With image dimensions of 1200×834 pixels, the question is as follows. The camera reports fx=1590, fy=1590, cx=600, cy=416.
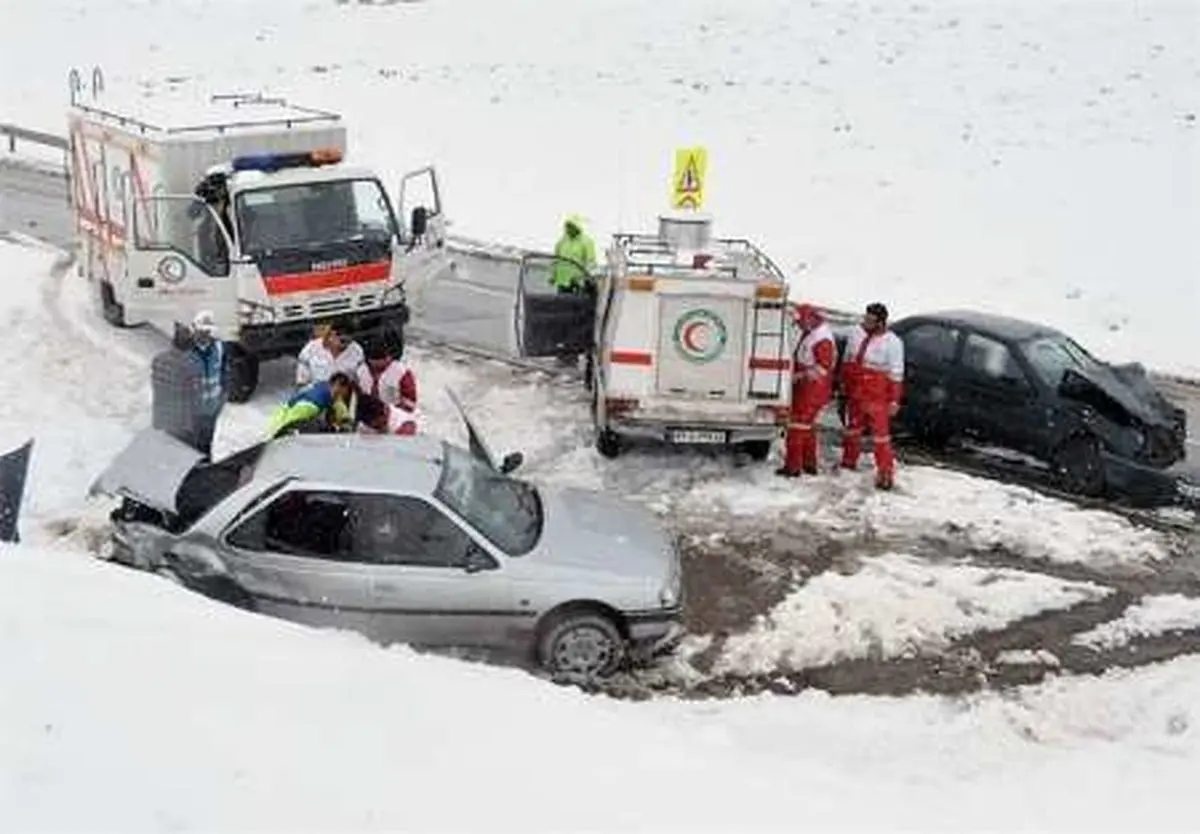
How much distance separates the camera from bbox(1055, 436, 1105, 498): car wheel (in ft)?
49.4

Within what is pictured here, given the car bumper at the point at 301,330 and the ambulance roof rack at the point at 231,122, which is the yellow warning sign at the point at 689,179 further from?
the ambulance roof rack at the point at 231,122

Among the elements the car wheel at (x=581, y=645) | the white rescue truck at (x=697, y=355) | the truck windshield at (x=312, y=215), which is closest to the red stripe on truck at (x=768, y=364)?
the white rescue truck at (x=697, y=355)

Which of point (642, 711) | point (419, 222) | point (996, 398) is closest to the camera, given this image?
point (642, 711)

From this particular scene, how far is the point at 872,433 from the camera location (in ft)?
49.6

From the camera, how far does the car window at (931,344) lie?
1609 cm

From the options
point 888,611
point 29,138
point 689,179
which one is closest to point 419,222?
point 689,179

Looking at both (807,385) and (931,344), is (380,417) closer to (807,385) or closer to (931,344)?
(807,385)

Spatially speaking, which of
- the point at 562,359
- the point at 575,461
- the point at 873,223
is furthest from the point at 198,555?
the point at 873,223

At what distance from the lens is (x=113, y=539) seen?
1177cm

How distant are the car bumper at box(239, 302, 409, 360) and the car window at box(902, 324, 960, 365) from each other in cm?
561

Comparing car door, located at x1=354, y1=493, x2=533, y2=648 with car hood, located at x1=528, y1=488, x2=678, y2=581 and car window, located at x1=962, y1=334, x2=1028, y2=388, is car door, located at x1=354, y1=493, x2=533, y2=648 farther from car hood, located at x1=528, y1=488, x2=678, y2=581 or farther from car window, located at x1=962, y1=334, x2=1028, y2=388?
car window, located at x1=962, y1=334, x2=1028, y2=388

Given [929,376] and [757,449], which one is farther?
[929,376]

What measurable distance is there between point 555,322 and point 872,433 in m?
3.85

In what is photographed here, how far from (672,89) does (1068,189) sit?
35.2 feet
